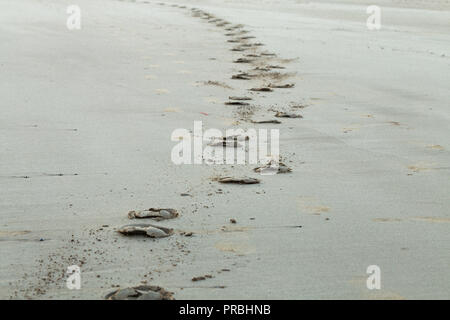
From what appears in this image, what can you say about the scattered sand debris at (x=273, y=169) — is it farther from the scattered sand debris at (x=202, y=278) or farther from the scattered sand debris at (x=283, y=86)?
the scattered sand debris at (x=283, y=86)

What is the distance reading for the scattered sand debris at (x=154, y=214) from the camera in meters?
1.95

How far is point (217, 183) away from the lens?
90.3 inches

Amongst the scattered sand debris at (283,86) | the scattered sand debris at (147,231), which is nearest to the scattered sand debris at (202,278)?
the scattered sand debris at (147,231)

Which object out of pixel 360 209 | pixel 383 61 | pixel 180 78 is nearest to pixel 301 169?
pixel 360 209

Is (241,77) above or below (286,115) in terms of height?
above

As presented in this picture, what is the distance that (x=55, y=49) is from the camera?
16.6 ft

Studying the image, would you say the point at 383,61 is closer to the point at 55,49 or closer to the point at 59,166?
the point at 55,49

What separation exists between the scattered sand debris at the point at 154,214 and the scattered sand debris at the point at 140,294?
17.4 inches

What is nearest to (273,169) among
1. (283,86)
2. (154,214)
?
(154,214)

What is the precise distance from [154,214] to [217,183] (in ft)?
1.29

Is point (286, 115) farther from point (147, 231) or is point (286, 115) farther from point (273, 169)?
point (147, 231)

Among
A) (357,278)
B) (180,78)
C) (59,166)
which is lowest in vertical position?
(357,278)

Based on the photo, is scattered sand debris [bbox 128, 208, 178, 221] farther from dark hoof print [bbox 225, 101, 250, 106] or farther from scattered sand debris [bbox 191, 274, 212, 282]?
dark hoof print [bbox 225, 101, 250, 106]

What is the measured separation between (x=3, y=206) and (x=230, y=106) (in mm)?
1766
